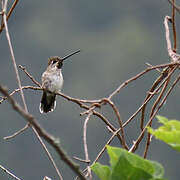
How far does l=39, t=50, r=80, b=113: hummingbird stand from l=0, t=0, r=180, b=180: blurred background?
28.4 metres

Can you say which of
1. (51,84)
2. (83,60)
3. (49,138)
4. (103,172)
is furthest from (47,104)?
(83,60)

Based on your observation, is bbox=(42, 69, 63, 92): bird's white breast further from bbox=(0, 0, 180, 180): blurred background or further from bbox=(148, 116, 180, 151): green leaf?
bbox=(0, 0, 180, 180): blurred background

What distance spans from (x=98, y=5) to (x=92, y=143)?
18548mm

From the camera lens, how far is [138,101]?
139 ft

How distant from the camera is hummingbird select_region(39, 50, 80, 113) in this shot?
193 inches

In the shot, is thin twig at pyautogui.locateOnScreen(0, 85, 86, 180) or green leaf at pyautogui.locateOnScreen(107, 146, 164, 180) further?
green leaf at pyautogui.locateOnScreen(107, 146, 164, 180)

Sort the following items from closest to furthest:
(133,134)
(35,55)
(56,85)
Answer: (56,85) < (133,134) < (35,55)

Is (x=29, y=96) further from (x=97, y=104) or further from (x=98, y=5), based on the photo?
(x=97, y=104)

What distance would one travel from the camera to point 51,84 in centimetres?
505

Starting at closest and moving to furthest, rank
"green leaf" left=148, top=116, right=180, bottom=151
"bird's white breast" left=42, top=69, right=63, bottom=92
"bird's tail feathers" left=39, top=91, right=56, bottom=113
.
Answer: "green leaf" left=148, top=116, right=180, bottom=151 < "bird's tail feathers" left=39, top=91, right=56, bottom=113 < "bird's white breast" left=42, top=69, right=63, bottom=92

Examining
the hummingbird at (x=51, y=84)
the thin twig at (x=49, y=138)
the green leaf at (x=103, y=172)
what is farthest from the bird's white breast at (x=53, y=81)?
the thin twig at (x=49, y=138)

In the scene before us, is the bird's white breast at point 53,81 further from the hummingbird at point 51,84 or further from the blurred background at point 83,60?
the blurred background at point 83,60

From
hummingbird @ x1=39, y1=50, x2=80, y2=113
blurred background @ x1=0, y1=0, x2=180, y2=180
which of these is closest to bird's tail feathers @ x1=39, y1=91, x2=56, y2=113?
hummingbird @ x1=39, y1=50, x2=80, y2=113

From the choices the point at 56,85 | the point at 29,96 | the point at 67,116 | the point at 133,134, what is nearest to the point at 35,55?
the point at 67,116
